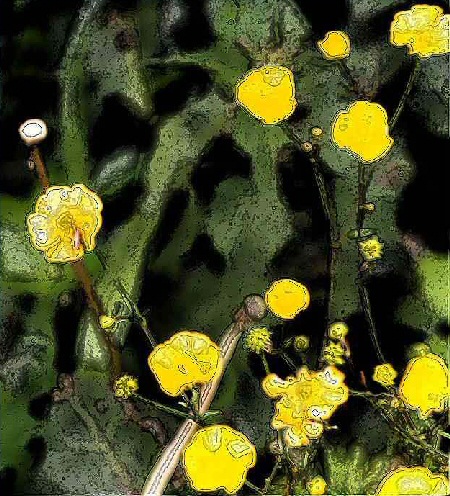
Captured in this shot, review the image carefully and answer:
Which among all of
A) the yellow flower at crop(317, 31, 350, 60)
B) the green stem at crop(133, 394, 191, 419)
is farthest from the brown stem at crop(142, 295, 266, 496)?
the yellow flower at crop(317, 31, 350, 60)

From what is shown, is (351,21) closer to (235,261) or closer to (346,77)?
(346,77)

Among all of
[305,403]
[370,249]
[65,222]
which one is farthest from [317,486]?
[65,222]

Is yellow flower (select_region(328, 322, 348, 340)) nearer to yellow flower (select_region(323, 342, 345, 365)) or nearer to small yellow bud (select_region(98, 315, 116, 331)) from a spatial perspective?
yellow flower (select_region(323, 342, 345, 365))

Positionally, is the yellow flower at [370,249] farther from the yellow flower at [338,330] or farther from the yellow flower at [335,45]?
the yellow flower at [335,45]

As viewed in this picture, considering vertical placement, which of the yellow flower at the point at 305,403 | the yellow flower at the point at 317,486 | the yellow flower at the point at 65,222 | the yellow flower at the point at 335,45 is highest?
the yellow flower at the point at 335,45

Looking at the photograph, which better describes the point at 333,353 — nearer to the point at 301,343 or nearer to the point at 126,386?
the point at 301,343

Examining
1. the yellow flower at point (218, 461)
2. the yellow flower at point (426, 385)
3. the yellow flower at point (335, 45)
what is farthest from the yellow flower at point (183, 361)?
the yellow flower at point (335, 45)

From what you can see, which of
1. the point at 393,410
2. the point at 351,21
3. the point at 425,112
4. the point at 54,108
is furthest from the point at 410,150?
the point at 54,108
